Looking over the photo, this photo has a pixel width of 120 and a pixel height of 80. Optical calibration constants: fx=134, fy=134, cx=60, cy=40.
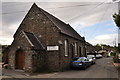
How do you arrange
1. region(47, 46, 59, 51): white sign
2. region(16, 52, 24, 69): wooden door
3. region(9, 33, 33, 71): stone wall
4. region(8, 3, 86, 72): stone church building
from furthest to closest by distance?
1. region(47, 46, 59, 51): white sign
2. region(16, 52, 24, 69): wooden door
3. region(8, 3, 86, 72): stone church building
4. region(9, 33, 33, 71): stone wall

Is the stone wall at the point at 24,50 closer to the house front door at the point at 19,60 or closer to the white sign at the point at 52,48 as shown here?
the house front door at the point at 19,60

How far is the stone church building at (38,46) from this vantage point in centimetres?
1583

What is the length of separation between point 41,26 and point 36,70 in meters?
6.34

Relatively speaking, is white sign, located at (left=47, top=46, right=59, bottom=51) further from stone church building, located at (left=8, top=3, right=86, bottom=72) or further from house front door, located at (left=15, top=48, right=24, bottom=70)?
house front door, located at (left=15, top=48, right=24, bottom=70)

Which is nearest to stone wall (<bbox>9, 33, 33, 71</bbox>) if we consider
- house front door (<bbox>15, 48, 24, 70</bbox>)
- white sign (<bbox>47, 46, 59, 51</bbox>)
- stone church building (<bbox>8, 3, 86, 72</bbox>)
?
stone church building (<bbox>8, 3, 86, 72</bbox>)

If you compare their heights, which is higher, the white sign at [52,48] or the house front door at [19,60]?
the white sign at [52,48]

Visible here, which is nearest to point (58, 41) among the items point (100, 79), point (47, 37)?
point (47, 37)

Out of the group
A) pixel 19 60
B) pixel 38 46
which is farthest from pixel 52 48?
pixel 19 60

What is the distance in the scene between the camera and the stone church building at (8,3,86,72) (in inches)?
623

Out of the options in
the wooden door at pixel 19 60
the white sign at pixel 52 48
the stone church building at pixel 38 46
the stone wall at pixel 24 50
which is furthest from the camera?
the white sign at pixel 52 48

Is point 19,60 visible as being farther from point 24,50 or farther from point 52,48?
point 52,48

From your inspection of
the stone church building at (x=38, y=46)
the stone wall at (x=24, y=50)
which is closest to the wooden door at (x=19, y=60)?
the stone church building at (x=38, y=46)

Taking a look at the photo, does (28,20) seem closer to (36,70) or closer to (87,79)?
(36,70)

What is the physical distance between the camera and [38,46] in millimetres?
17344
